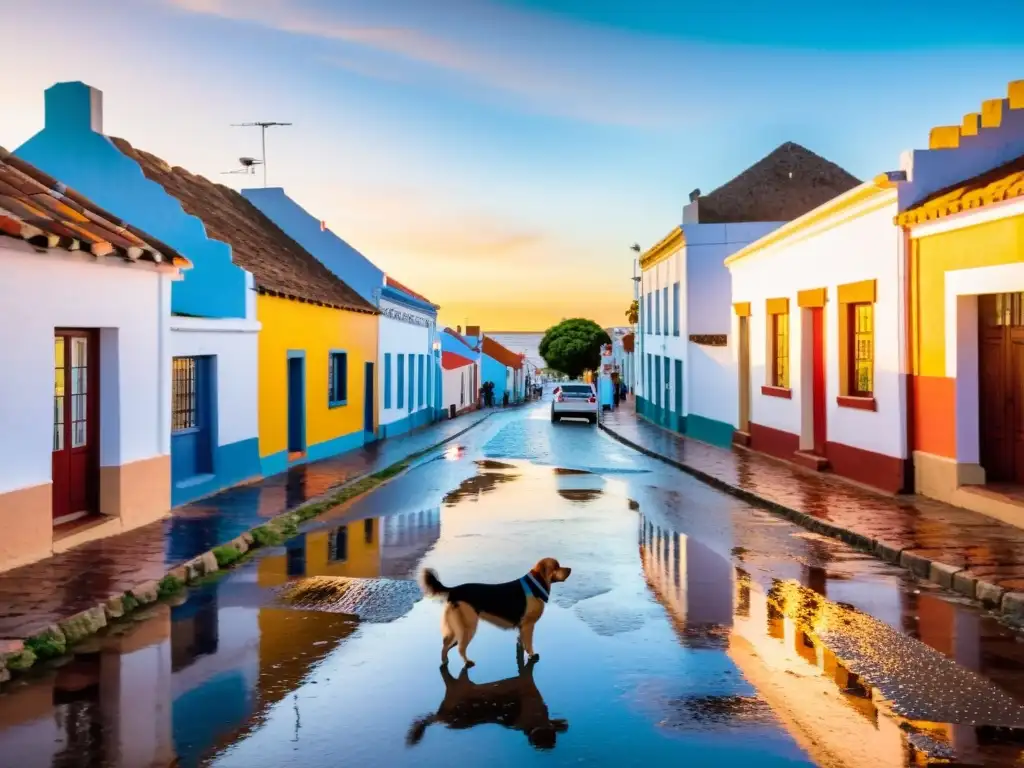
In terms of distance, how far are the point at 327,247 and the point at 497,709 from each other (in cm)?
2569

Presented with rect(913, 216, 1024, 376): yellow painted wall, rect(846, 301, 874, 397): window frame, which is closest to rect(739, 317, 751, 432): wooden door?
rect(846, 301, 874, 397): window frame

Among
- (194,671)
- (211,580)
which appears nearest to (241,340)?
(211,580)

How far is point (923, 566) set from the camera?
9695 millimetres

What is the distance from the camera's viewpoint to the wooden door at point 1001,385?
13.0 m

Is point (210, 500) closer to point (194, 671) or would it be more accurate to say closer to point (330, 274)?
point (194, 671)

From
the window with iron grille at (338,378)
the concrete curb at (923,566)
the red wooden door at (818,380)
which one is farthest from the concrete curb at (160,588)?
the red wooden door at (818,380)

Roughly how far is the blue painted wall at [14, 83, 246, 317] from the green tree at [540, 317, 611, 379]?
7935cm

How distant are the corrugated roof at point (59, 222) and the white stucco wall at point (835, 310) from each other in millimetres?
10416

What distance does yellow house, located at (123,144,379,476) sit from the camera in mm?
18688

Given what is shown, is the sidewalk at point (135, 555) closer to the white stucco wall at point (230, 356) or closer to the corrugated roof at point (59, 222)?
the white stucco wall at point (230, 356)

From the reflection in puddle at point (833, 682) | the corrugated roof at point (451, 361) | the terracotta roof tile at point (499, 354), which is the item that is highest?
the terracotta roof tile at point (499, 354)

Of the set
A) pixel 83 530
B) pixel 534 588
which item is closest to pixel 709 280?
pixel 83 530

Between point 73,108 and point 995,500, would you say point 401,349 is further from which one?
point 995,500

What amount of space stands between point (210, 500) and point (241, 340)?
3410mm
